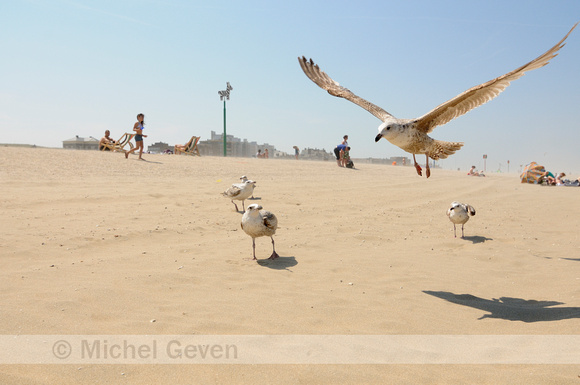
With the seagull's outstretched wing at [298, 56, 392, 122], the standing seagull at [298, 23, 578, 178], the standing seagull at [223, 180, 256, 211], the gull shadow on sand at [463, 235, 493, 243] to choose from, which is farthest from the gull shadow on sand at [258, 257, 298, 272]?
the gull shadow on sand at [463, 235, 493, 243]

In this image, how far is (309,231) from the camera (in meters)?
8.72

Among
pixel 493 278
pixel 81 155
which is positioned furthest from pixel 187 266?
pixel 81 155

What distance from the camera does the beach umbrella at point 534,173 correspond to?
24500 mm

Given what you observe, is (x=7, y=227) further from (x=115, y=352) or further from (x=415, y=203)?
(x=415, y=203)

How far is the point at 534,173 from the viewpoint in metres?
24.8

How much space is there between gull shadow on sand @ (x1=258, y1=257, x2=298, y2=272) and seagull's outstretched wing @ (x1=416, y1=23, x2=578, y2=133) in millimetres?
3043

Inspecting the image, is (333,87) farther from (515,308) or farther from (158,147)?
(158,147)

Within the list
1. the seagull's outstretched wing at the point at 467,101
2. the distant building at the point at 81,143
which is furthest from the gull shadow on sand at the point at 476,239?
the distant building at the point at 81,143

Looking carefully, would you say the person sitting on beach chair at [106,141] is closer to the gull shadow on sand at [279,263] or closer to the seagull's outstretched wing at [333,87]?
the seagull's outstretched wing at [333,87]

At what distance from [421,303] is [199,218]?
5.76 meters

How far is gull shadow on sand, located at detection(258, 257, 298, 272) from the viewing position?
6145 millimetres

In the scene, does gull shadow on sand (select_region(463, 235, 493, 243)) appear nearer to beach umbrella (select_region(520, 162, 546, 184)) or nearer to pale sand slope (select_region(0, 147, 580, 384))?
pale sand slope (select_region(0, 147, 580, 384))

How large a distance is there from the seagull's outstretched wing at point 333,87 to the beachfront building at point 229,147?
42.5 metres

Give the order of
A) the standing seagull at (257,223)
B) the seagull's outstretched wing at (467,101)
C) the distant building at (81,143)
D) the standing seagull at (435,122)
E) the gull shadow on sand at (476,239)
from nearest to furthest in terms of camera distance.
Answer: the seagull's outstretched wing at (467,101), the standing seagull at (435,122), the standing seagull at (257,223), the gull shadow on sand at (476,239), the distant building at (81,143)
